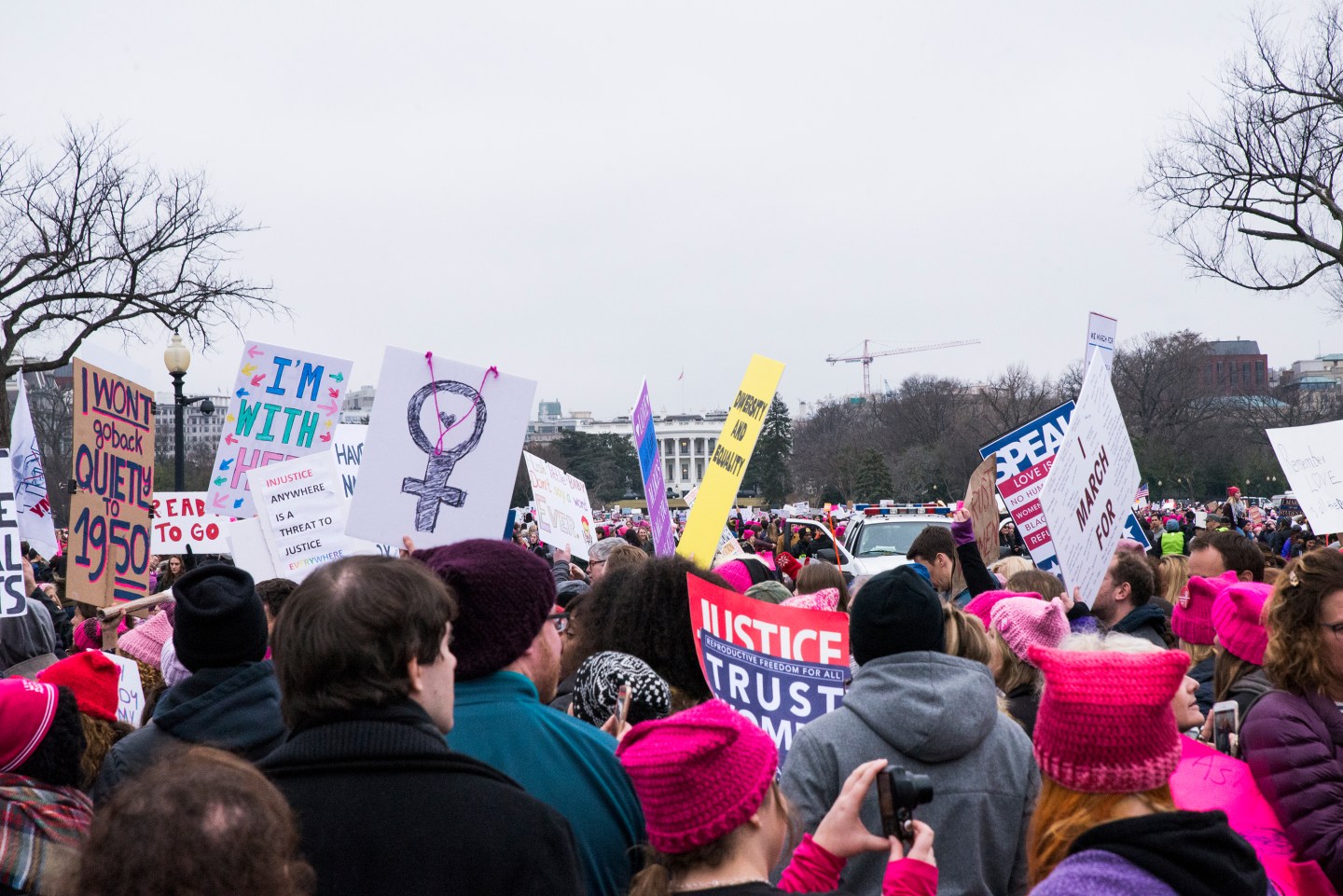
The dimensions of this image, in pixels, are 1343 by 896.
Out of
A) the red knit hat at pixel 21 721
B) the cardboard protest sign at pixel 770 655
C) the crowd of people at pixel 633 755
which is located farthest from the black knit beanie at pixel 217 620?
the cardboard protest sign at pixel 770 655

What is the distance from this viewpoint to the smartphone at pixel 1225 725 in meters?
3.46

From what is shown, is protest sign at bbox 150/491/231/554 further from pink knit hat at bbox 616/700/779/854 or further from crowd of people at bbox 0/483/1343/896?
pink knit hat at bbox 616/700/779/854

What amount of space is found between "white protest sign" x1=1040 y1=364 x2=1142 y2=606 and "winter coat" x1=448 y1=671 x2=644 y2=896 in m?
3.15

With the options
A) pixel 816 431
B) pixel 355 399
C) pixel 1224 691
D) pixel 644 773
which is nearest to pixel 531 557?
pixel 644 773

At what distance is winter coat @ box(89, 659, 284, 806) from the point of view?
133 inches

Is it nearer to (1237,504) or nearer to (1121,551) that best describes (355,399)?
(1237,504)

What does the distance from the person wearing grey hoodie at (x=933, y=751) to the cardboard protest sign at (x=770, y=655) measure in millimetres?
593

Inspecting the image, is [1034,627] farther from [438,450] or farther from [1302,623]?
[438,450]

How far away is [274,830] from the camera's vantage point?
1534mm

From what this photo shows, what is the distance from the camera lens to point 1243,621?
386 centimetres

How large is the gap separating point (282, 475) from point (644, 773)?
210 inches

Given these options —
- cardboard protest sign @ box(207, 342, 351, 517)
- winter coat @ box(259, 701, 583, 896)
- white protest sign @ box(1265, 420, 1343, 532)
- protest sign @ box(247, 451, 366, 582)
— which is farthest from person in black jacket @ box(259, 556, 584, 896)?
white protest sign @ box(1265, 420, 1343, 532)

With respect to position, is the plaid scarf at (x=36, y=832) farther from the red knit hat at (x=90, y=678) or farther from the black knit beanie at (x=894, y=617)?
the black knit beanie at (x=894, y=617)

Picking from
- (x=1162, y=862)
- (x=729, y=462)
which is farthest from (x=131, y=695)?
(x=1162, y=862)
